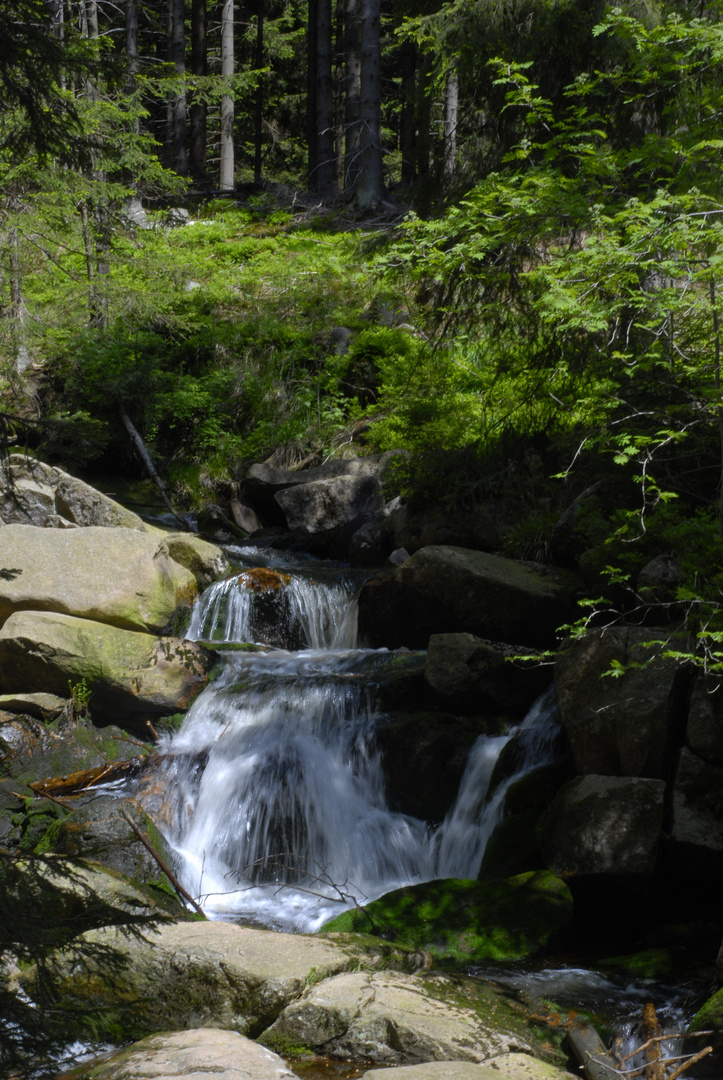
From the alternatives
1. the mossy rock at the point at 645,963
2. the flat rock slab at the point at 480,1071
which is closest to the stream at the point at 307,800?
the mossy rock at the point at 645,963

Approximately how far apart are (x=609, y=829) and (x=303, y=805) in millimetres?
2882

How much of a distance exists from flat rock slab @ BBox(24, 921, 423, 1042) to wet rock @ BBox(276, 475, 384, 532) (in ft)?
26.3

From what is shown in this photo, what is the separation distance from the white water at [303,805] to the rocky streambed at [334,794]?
0.08ft

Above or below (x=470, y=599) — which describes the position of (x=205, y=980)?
below

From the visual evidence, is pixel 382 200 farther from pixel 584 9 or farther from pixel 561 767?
pixel 561 767

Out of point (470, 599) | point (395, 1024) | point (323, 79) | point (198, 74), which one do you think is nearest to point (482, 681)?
point (470, 599)

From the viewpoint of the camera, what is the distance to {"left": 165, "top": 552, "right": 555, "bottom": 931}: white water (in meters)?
6.82

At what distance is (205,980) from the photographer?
4.67 meters

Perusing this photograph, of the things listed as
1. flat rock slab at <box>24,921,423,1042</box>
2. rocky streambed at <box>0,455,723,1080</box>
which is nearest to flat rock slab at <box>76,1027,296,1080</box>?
rocky streambed at <box>0,455,723,1080</box>

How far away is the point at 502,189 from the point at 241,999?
5962 millimetres

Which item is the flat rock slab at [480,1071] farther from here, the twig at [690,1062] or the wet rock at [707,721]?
the wet rock at [707,721]

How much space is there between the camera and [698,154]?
602 centimetres

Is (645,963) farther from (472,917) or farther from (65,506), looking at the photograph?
(65,506)

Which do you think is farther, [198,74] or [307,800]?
[198,74]
